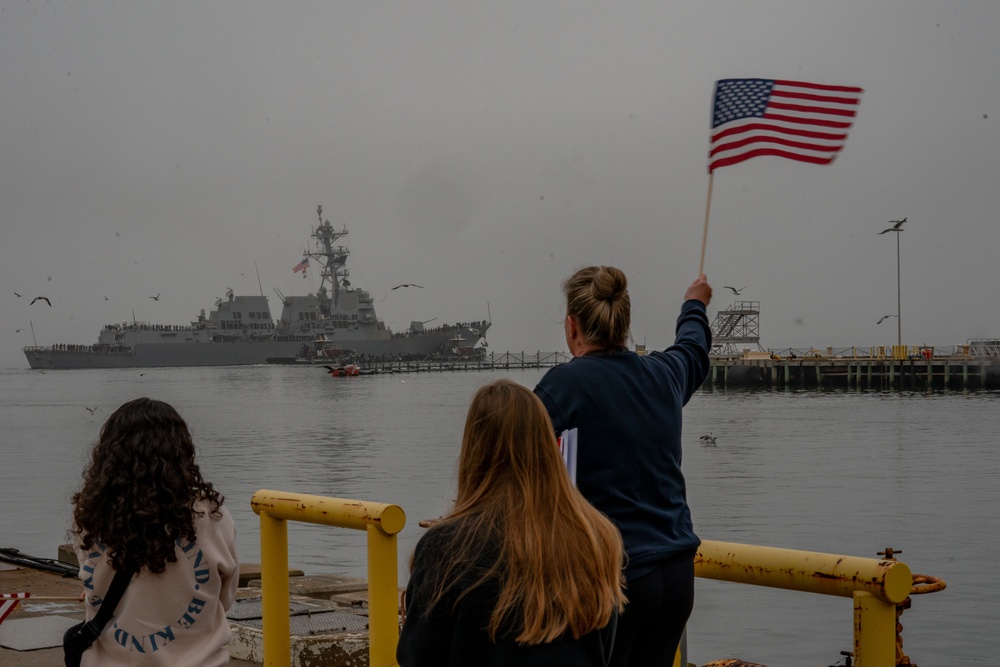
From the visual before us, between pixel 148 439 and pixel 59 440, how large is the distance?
48.1 meters

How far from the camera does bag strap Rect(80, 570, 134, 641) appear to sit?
3217mm

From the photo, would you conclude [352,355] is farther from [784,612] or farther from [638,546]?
[638,546]

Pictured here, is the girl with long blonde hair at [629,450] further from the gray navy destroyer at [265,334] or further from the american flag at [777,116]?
the gray navy destroyer at [265,334]

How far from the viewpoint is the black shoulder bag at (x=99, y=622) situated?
322 centimetres

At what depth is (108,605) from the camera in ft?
Result: 10.6

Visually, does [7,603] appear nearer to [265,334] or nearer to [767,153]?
[767,153]

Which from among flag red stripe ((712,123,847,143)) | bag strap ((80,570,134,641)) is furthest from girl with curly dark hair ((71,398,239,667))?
flag red stripe ((712,123,847,143))

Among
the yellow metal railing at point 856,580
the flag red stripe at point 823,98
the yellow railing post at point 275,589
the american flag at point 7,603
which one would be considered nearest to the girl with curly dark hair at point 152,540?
the yellow railing post at point 275,589

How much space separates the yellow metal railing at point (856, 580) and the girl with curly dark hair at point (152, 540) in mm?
1570

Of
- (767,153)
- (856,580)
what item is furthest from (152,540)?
(767,153)

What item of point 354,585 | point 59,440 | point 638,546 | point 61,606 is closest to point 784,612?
point 354,585

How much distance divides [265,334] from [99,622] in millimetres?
141072

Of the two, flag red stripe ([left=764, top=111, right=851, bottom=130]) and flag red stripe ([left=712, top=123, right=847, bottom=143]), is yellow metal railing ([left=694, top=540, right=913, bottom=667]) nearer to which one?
flag red stripe ([left=712, top=123, right=847, bottom=143])

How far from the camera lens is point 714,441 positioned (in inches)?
1670
